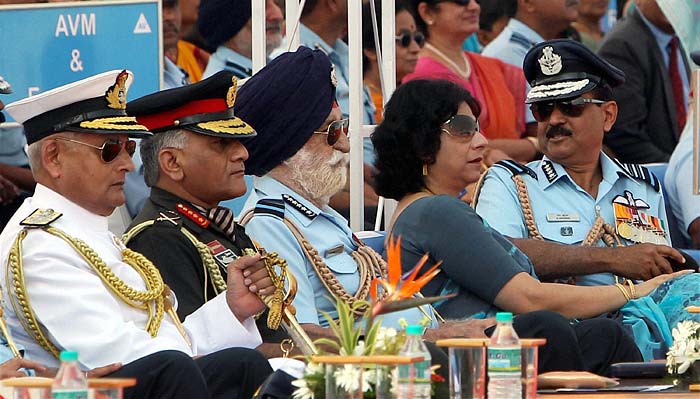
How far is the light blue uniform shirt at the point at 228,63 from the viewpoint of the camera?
9.31 meters

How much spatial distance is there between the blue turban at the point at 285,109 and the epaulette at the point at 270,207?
7.8 inches

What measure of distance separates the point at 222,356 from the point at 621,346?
5.35ft

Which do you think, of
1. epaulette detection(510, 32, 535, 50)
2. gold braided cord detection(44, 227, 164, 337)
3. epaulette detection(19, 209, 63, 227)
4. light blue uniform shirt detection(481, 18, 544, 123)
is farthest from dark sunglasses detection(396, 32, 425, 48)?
epaulette detection(19, 209, 63, 227)

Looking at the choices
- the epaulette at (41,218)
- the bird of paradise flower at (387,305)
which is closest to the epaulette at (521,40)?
the epaulette at (41,218)

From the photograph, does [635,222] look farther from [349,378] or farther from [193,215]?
[349,378]

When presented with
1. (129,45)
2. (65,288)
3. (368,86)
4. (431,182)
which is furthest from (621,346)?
(368,86)

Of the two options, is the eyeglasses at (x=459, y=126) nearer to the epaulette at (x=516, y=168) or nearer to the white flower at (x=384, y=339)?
the epaulette at (x=516, y=168)

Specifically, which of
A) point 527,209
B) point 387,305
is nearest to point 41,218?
point 387,305

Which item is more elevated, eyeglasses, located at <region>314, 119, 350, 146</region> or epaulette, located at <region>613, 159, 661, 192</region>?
eyeglasses, located at <region>314, 119, 350, 146</region>

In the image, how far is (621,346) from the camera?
6.45 meters

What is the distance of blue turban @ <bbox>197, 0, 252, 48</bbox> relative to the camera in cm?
953

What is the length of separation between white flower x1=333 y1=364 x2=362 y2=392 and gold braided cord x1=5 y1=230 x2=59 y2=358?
4.68ft

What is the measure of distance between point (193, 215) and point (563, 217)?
1842 mm

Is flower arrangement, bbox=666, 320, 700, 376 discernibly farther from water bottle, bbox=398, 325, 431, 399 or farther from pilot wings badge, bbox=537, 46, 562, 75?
pilot wings badge, bbox=537, 46, 562, 75
